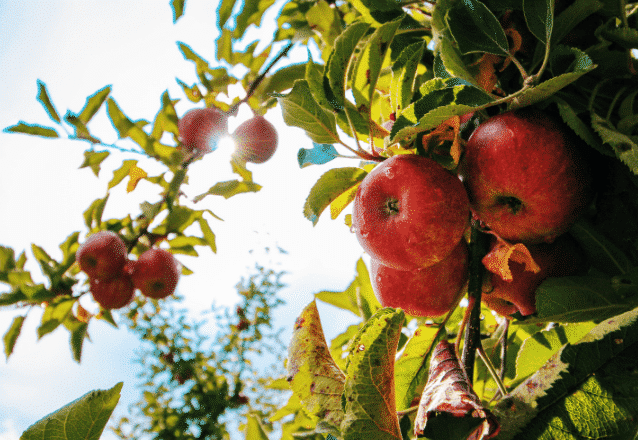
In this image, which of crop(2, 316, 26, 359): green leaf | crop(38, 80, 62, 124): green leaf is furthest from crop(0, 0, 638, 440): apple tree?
crop(2, 316, 26, 359): green leaf

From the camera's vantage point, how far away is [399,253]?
0.56 m

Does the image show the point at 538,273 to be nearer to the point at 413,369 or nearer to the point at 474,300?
the point at 474,300

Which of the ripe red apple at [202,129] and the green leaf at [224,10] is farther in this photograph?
the ripe red apple at [202,129]

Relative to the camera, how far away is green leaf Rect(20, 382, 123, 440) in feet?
1.28

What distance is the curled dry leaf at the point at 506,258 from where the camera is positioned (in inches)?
20.1

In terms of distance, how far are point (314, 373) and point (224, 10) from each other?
4.43 feet

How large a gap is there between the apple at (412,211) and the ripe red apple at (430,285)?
58 millimetres

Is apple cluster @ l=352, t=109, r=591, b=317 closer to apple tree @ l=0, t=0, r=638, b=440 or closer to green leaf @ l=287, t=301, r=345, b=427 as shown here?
apple tree @ l=0, t=0, r=638, b=440

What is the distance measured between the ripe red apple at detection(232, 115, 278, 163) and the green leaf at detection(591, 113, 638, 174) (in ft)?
4.72

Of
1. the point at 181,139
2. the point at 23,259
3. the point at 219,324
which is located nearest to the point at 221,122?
the point at 181,139

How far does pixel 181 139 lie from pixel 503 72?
1.37m

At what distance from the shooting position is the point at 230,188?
147cm

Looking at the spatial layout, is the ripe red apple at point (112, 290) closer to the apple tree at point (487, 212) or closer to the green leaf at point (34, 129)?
the green leaf at point (34, 129)

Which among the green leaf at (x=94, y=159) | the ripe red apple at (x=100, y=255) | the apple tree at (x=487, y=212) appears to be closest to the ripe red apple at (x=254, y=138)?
the green leaf at (x=94, y=159)
